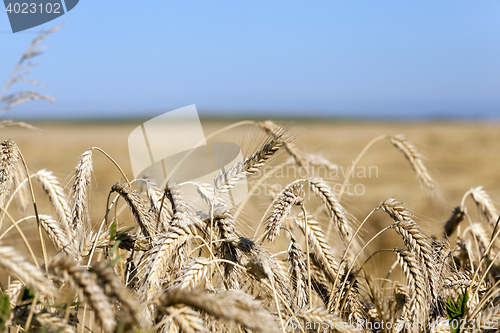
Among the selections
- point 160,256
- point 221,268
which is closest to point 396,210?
point 221,268

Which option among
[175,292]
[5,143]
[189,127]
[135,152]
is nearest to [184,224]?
[175,292]

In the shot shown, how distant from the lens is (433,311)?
6.27ft

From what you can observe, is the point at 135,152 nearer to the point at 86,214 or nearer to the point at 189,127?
the point at 189,127

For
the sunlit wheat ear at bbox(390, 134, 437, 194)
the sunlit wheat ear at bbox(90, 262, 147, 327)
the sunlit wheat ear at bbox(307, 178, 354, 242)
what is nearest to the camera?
the sunlit wheat ear at bbox(90, 262, 147, 327)

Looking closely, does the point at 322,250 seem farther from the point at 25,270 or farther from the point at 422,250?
the point at 25,270

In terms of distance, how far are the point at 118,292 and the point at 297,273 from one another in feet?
3.49

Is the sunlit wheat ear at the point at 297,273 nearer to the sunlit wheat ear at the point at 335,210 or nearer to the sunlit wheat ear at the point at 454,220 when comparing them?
the sunlit wheat ear at the point at 335,210

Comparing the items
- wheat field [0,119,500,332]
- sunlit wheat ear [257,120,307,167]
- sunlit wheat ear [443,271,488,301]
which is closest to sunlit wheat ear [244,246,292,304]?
wheat field [0,119,500,332]

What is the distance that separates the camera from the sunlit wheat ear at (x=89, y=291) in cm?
98

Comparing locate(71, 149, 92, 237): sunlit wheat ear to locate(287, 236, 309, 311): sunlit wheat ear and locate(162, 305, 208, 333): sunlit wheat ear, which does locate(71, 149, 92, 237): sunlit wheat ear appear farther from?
locate(287, 236, 309, 311): sunlit wheat ear

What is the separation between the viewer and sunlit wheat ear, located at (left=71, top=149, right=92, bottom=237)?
5.51 ft

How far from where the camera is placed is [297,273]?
1.85 metres

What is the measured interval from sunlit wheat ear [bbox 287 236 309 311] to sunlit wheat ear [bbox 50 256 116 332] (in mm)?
1036

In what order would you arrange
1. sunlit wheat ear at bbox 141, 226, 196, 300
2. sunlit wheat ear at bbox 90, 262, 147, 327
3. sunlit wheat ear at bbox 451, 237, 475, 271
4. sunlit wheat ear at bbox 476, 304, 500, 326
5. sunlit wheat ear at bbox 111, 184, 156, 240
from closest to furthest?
sunlit wheat ear at bbox 90, 262, 147, 327 → sunlit wheat ear at bbox 141, 226, 196, 300 → sunlit wheat ear at bbox 476, 304, 500, 326 → sunlit wheat ear at bbox 111, 184, 156, 240 → sunlit wheat ear at bbox 451, 237, 475, 271
